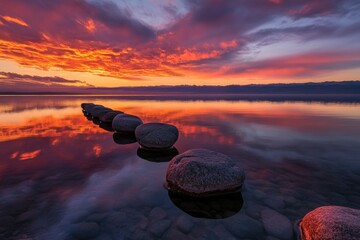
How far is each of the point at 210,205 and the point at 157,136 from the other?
14.5ft

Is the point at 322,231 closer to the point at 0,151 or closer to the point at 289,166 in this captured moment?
the point at 289,166

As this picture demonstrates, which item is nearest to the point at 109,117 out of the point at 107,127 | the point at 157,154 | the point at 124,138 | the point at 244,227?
the point at 107,127

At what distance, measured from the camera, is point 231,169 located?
5238mm

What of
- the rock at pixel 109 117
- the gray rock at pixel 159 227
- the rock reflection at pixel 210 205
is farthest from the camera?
the rock at pixel 109 117

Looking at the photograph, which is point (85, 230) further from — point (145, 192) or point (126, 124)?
point (126, 124)

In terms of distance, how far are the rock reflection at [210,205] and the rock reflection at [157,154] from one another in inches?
107

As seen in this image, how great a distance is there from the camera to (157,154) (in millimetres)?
8484

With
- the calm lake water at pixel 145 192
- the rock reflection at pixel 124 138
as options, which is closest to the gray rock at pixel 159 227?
the calm lake water at pixel 145 192

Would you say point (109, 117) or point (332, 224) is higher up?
point (332, 224)

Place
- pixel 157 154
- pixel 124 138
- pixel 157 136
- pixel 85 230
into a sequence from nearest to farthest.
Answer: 1. pixel 85 230
2. pixel 157 154
3. pixel 157 136
4. pixel 124 138

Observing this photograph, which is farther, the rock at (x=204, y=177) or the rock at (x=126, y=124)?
the rock at (x=126, y=124)

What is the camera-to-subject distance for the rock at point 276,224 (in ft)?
12.6

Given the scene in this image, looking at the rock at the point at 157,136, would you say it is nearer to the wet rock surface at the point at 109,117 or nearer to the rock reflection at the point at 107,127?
the rock reflection at the point at 107,127

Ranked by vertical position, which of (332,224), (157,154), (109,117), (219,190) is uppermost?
(332,224)
